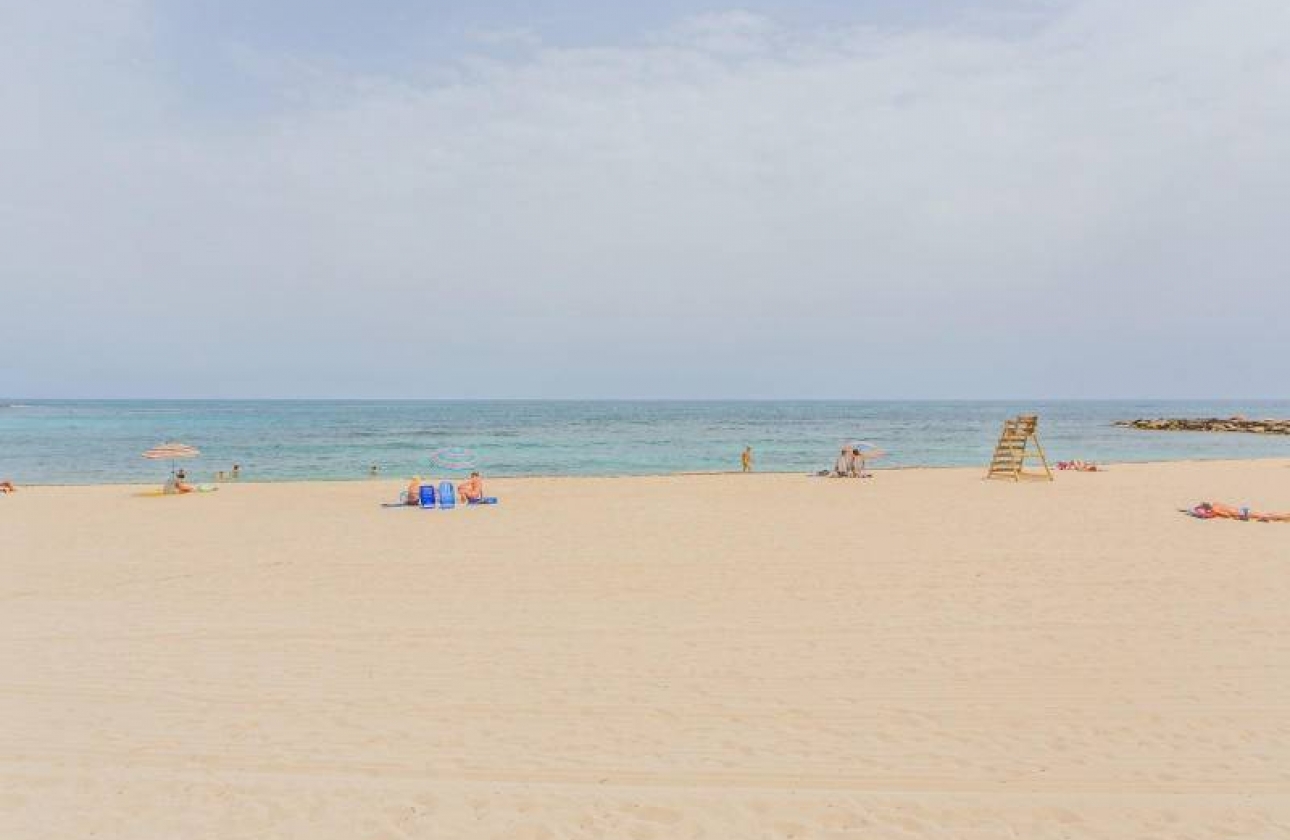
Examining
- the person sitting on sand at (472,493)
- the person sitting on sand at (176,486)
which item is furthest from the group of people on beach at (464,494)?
the person sitting on sand at (176,486)

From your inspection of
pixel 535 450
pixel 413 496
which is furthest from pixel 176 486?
pixel 535 450

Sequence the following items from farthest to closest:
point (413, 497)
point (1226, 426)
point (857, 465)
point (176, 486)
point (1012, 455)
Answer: point (1226, 426), point (857, 465), point (1012, 455), point (176, 486), point (413, 497)

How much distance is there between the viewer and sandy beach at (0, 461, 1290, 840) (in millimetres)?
4863

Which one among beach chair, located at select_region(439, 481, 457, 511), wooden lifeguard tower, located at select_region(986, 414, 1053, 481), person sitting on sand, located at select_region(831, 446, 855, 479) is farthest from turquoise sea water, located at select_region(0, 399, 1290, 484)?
beach chair, located at select_region(439, 481, 457, 511)

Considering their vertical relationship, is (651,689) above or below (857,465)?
below

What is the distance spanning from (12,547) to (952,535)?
1594 cm

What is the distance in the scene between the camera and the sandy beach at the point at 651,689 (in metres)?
4.86

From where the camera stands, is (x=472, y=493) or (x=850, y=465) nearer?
(x=472, y=493)

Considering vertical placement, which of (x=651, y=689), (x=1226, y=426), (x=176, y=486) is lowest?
(x=176, y=486)

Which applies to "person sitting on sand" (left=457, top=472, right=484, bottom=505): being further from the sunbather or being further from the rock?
the rock

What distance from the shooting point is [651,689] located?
6.84 meters

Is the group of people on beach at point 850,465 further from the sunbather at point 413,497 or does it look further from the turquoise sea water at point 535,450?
the sunbather at point 413,497

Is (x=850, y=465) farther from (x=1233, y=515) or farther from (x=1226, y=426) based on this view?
(x=1226, y=426)

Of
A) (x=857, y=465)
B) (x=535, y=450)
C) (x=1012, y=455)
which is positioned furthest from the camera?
(x=535, y=450)
